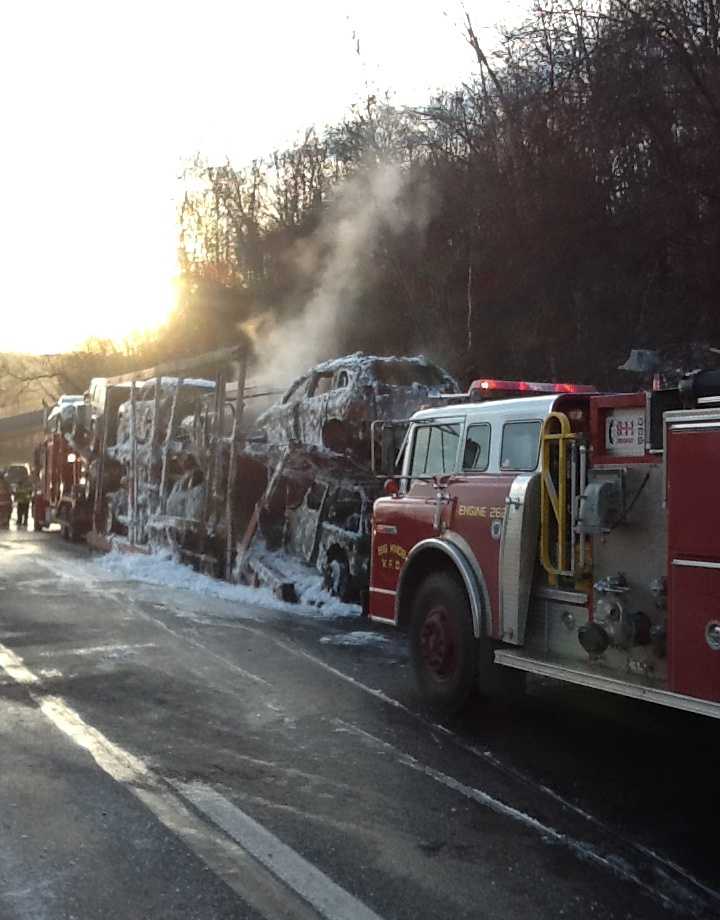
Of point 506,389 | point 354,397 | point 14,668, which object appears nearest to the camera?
point 506,389

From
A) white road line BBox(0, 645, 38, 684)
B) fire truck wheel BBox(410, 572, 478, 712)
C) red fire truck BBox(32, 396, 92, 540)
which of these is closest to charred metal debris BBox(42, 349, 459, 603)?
fire truck wheel BBox(410, 572, 478, 712)

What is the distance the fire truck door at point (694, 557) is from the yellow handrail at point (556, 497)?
86 centimetres

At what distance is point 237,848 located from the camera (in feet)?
14.0

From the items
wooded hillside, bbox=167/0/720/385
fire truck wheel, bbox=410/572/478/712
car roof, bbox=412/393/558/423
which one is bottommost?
fire truck wheel, bbox=410/572/478/712

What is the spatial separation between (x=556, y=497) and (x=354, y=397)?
225 inches

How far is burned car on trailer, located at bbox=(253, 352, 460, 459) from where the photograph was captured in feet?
36.6

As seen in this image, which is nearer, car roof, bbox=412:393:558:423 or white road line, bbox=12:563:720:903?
white road line, bbox=12:563:720:903

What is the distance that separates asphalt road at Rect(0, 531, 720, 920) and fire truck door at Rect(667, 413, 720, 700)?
0.77 metres

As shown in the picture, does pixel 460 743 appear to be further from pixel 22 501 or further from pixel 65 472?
pixel 22 501

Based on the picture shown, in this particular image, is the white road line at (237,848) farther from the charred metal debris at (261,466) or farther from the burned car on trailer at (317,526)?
the burned car on trailer at (317,526)

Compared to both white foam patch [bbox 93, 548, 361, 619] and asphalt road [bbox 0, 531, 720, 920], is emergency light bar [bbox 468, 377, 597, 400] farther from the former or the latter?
white foam patch [bbox 93, 548, 361, 619]

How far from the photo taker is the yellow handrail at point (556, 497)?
221 inches

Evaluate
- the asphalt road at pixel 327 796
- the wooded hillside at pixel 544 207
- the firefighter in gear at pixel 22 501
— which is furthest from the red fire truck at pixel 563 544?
the firefighter in gear at pixel 22 501

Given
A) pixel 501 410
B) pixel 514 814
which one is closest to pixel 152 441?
pixel 501 410
